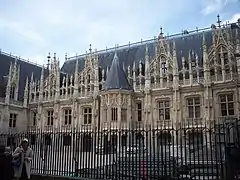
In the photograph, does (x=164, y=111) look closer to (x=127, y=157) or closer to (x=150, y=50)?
(x=150, y=50)

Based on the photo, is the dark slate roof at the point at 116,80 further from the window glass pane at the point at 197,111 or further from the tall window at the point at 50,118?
the tall window at the point at 50,118

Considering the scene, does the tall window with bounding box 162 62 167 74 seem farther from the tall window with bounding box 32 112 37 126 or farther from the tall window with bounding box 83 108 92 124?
the tall window with bounding box 32 112 37 126

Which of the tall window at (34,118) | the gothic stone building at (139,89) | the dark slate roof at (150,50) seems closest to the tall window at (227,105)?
the gothic stone building at (139,89)

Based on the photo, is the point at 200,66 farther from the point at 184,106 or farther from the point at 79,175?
the point at 79,175

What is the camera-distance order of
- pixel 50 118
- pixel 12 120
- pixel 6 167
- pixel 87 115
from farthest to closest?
pixel 50 118, pixel 12 120, pixel 87 115, pixel 6 167

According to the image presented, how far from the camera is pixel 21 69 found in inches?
1373

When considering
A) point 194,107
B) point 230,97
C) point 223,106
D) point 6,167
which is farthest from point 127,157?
point 230,97

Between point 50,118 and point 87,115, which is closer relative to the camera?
point 87,115

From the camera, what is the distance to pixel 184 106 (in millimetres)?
23609

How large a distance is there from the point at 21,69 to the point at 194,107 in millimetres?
23060

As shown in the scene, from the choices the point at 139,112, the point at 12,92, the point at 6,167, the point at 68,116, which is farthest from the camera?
the point at 12,92

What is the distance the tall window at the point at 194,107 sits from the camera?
23359 millimetres

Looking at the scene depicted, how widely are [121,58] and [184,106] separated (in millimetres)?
10567

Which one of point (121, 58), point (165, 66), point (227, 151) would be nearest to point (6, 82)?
point (121, 58)
